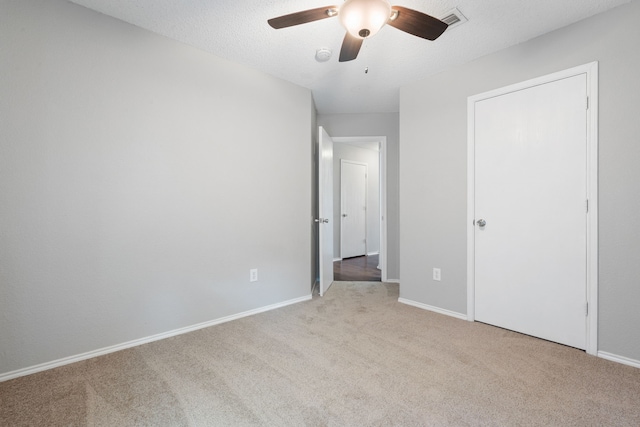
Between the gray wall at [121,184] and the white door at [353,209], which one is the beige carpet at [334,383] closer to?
the gray wall at [121,184]

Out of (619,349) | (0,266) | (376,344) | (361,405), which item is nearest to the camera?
(361,405)

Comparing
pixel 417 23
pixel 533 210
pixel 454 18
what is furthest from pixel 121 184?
pixel 533 210

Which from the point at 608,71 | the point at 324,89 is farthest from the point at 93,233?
the point at 608,71

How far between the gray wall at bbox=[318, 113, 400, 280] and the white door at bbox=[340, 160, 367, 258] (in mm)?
1400

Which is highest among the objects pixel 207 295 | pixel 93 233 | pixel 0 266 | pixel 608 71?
pixel 608 71

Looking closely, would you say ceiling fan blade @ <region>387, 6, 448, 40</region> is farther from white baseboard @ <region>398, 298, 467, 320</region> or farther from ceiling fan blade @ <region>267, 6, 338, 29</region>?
white baseboard @ <region>398, 298, 467, 320</region>

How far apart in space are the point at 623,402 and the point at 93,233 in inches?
130

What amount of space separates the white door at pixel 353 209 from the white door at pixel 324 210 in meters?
1.92

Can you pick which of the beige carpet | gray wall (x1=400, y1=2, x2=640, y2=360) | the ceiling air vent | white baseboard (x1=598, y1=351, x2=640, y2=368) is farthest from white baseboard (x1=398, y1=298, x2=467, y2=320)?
the ceiling air vent

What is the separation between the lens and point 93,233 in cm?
194

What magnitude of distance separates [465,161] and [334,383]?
2.20 m

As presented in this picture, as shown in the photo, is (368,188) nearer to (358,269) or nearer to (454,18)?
(358,269)

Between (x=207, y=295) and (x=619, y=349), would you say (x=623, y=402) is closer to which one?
(x=619, y=349)

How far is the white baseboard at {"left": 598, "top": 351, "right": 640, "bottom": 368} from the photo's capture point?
1810 millimetres
